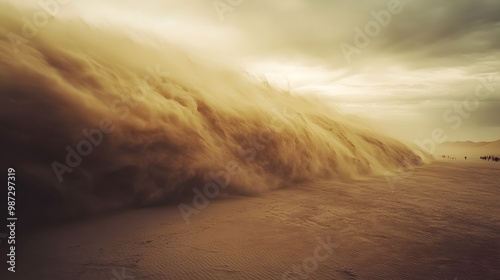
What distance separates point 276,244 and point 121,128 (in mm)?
6730

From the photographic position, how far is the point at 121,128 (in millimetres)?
9547

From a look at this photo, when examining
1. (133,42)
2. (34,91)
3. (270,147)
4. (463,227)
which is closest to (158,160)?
(34,91)

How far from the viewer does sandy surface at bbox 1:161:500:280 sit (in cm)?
503

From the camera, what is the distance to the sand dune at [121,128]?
308 inches

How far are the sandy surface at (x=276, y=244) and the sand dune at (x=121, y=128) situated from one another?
→ 1225mm

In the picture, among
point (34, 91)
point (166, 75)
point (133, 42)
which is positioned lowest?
point (34, 91)

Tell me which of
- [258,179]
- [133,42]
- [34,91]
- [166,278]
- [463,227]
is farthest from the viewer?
[133,42]

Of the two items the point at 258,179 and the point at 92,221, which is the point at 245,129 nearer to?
the point at 258,179

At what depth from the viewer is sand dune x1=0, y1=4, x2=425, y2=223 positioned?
783 centimetres

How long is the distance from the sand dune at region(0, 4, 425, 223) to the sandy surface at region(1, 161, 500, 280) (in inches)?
48.2

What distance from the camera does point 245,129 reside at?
14.7 metres

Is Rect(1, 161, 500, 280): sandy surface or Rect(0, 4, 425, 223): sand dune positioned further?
Rect(0, 4, 425, 223): sand dune

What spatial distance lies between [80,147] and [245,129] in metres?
8.08

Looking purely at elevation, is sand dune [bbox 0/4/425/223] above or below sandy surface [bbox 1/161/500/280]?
above
